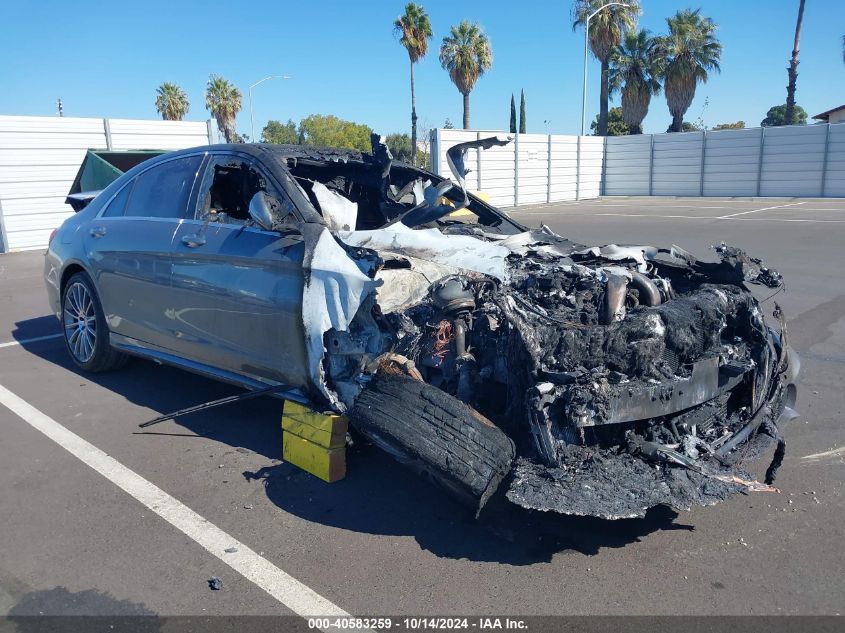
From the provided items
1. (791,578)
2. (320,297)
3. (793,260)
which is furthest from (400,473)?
(793,260)

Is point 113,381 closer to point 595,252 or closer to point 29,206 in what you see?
point 595,252

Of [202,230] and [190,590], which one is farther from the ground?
[202,230]

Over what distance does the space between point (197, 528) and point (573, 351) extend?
2.01 m

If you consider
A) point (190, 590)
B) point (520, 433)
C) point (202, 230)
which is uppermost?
point (202, 230)

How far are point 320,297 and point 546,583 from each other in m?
1.80

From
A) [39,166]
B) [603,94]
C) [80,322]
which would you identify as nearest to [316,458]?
[80,322]

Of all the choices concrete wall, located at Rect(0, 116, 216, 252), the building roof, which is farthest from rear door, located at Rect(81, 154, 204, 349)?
the building roof

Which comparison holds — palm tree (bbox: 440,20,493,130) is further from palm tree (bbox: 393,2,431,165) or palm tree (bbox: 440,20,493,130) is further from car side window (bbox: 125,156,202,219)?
car side window (bbox: 125,156,202,219)

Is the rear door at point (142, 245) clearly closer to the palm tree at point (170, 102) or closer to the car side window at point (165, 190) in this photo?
the car side window at point (165, 190)

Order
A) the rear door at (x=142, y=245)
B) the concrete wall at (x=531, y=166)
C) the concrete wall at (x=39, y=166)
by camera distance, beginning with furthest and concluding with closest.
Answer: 1. the concrete wall at (x=531, y=166)
2. the concrete wall at (x=39, y=166)
3. the rear door at (x=142, y=245)

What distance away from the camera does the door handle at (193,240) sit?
14.2ft

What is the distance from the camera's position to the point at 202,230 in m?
4.39

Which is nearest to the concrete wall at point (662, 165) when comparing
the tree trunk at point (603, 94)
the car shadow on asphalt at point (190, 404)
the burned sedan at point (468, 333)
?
the tree trunk at point (603, 94)

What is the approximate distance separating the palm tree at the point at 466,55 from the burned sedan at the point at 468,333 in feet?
117
